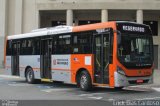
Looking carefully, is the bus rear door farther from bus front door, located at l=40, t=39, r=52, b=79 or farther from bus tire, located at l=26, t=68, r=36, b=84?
bus tire, located at l=26, t=68, r=36, b=84

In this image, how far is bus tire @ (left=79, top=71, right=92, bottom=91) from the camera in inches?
678

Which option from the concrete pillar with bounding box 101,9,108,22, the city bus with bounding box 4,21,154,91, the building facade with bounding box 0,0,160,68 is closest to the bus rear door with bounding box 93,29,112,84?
the city bus with bounding box 4,21,154,91

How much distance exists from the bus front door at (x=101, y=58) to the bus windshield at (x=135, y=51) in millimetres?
681

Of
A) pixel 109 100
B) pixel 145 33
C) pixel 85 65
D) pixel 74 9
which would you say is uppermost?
pixel 74 9

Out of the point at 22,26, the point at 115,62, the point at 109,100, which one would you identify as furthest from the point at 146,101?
the point at 22,26

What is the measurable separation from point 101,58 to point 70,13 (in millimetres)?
26105

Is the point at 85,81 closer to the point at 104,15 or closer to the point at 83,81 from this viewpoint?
the point at 83,81

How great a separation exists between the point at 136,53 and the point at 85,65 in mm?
2491

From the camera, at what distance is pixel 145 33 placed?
1714 cm

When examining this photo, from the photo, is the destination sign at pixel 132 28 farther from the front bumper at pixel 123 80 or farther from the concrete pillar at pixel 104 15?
the concrete pillar at pixel 104 15

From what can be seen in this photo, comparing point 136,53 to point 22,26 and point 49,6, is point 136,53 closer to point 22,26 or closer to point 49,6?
point 49,6

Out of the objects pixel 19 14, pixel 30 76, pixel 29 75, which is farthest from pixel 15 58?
pixel 19 14

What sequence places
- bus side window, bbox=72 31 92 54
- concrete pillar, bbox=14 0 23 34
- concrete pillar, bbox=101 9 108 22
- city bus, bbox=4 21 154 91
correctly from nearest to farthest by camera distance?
1. city bus, bbox=4 21 154 91
2. bus side window, bbox=72 31 92 54
3. concrete pillar, bbox=101 9 108 22
4. concrete pillar, bbox=14 0 23 34

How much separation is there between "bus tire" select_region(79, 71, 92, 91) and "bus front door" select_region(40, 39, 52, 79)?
3.06 metres
